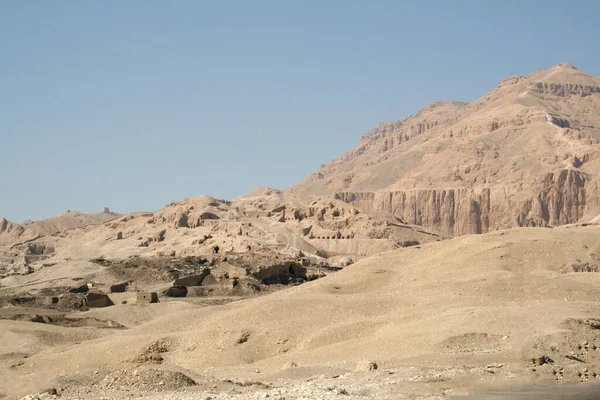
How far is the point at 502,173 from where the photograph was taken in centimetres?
9544

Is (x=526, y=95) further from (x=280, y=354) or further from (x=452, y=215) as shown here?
(x=280, y=354)

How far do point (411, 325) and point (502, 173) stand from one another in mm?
78139

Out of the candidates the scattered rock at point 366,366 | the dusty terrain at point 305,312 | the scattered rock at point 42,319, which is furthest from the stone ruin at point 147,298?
the scattered rock at point 366,366

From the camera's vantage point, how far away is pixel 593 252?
27.7m

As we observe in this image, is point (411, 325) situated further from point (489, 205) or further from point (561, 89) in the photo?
point (561, 89)

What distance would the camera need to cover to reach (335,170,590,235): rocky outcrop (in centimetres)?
8662

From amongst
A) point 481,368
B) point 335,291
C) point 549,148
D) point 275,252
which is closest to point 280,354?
point 481,368

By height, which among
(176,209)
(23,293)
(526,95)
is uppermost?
(526,95)

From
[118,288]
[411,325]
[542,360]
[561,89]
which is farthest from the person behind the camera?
[561,89]

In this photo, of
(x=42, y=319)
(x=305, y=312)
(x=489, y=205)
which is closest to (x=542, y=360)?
(x=305, y=312)

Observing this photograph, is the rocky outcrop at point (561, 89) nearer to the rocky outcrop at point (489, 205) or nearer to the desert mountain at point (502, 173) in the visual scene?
the desert mountain at point (502, 173)

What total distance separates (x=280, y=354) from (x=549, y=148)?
8369 centimetres

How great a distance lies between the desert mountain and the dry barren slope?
5839 cm

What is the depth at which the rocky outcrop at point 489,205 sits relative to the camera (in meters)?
86.6
